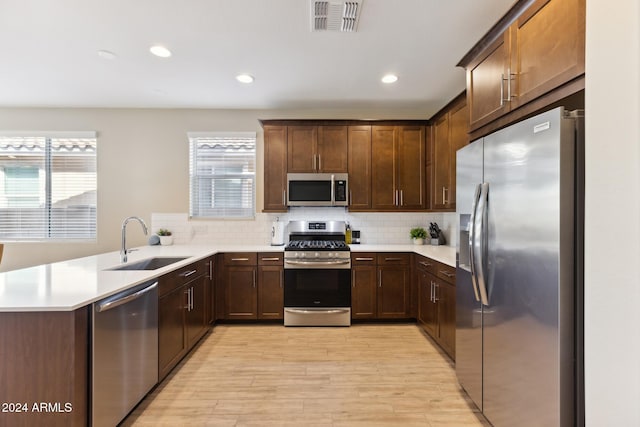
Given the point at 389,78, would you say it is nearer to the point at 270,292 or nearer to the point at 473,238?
the point at 473,238

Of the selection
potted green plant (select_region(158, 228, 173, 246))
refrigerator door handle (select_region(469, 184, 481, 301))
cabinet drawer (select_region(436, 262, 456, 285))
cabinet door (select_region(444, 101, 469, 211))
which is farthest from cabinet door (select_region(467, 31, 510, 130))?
potted green plant (select_region(158, 228, 173, 246))

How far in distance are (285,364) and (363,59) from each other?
279 centimetres

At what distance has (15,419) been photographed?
1.45 metres

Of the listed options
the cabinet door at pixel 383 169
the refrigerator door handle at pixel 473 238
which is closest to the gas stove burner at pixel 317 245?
the cabinet door at pixel 383 169

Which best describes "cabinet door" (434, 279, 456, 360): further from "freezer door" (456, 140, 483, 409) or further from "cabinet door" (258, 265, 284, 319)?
"cabinet door" (258, 265, 284, 319)

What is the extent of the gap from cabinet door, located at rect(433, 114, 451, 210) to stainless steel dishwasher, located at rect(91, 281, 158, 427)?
298 centimetres

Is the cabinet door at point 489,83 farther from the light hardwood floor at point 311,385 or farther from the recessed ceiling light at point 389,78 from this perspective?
the light hardwood floor at point 311,385

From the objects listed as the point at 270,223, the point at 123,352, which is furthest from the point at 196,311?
the point at 270,223

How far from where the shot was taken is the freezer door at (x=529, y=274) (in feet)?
4.17

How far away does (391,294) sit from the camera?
12.1 ft

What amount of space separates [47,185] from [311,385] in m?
4.32

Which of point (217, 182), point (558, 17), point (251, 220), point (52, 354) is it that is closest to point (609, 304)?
point (558, 17)

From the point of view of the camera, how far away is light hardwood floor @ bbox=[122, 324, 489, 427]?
6.54ft

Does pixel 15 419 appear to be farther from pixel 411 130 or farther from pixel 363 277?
pixel 411 130
